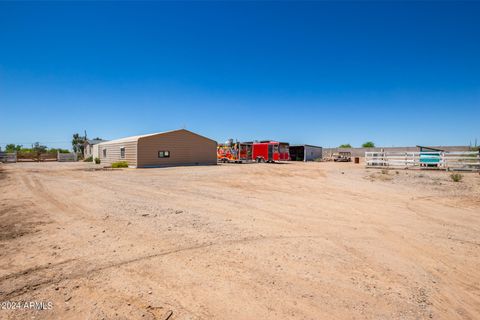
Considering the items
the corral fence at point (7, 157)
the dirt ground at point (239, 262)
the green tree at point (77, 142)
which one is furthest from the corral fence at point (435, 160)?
the green tree at point (77, 142)

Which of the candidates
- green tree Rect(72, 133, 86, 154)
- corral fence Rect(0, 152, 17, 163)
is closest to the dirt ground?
corral fence Rect(0, 152, 17, 163)

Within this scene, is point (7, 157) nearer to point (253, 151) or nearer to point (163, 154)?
point (163, 154)

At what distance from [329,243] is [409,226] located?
237 centimetres

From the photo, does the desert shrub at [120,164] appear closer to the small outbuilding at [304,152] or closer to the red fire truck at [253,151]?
the red fire truck at [253,151]

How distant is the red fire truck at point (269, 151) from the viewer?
33.7 metres

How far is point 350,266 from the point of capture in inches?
138

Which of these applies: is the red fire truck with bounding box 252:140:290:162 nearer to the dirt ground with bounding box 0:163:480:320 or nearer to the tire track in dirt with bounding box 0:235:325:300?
the dirt ground with bounding box 0:163:480:320

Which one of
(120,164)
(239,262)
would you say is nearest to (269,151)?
(120,164)

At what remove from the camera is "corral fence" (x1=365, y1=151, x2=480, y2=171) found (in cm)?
1827

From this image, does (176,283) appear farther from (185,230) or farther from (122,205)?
(122,205)

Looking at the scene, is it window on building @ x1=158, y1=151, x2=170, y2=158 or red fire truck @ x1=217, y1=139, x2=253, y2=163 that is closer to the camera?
window on building @ x1=158, y1=151, x2=170, y2=158

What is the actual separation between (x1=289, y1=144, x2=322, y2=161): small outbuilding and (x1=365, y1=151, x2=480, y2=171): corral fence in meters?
19.5

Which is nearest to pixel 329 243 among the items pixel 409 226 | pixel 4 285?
pixel 409 226

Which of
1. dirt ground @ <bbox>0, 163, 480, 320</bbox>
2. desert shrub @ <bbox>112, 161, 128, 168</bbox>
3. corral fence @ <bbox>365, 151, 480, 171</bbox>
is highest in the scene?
corral fence @ <bbox>365, 151, 480, 171</bbox>
